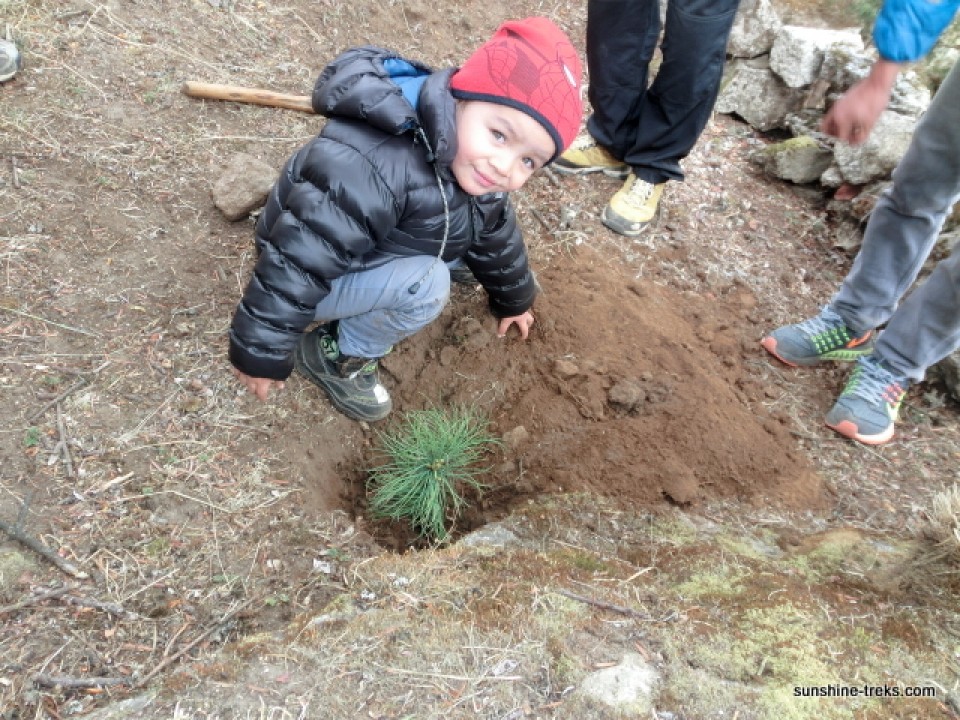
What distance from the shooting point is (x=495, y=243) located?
2471 mm

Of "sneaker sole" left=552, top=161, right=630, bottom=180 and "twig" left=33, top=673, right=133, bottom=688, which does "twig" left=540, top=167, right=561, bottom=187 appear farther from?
"twig" left=33, top=673, right=133, bottom=688

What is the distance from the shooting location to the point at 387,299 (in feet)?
7.71

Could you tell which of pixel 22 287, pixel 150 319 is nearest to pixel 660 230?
pixel 150 319

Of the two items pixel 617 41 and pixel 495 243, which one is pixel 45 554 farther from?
pixel 617 41

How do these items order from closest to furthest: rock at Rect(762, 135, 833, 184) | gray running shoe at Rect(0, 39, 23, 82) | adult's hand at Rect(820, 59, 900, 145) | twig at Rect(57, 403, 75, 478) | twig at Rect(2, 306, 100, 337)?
twig at Rect(57, 403, 75, 478) → adult's hand at Rect(820, 59, 900, 145) → twig at Rect(2, 306, 100, 337) → gray running shoe at Rect(0, 39, 23, 82) → rock at Rect(762, 135, 833, 184)

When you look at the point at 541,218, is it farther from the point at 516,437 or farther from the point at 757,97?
the point at 757,97

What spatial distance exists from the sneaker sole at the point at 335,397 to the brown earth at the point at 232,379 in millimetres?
77

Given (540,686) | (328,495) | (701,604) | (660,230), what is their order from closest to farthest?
1. (540,686)
2. (701,604)
3. (328,495)
4. (660,230)

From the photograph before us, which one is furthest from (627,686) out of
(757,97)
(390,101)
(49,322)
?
(757,97)

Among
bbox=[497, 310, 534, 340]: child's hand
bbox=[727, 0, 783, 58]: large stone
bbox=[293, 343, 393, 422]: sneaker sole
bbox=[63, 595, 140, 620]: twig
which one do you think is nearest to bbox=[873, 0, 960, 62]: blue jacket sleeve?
bbox=[497, 310, 534, 340]: child's hand

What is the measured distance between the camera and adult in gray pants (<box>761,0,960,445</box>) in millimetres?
2473

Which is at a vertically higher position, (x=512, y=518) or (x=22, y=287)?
(x=22, y=287)

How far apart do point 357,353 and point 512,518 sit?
2.75 ft

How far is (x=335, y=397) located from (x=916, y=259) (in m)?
2.45
